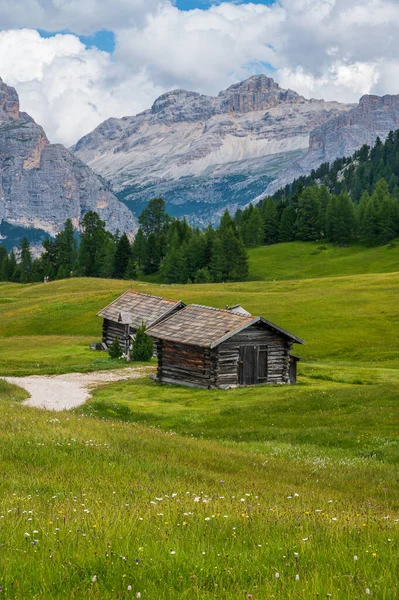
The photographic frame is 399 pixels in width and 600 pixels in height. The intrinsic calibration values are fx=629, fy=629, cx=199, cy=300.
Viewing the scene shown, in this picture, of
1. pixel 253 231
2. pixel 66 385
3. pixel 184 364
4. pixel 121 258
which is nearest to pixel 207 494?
pixel 66 385

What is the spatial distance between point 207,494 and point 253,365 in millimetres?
33780

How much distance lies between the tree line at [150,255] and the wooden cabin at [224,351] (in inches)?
3174

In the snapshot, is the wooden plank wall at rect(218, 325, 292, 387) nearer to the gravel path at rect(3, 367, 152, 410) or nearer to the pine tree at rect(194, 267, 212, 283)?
the gravel path at rect(3, 367, 152, 410)

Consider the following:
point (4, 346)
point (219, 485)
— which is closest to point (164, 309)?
point (4, 346)

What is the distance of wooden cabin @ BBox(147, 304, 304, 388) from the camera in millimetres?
43188

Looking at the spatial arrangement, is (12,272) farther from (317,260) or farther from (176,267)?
(317,260)

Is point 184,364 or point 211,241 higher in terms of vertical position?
point 211,241

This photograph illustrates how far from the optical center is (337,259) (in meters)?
134

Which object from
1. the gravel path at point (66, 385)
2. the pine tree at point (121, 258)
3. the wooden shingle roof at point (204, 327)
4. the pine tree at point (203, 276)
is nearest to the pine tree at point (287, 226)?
the pine tree at point (121, 258)

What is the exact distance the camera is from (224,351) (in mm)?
43500

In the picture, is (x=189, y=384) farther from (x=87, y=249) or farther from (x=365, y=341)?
(x=87, y=249)

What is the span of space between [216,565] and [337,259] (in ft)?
432

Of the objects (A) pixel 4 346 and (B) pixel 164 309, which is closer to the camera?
(B) pixel 164 309

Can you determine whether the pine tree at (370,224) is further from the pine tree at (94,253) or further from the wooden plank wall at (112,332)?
the wooden plank wall at (112,332)
